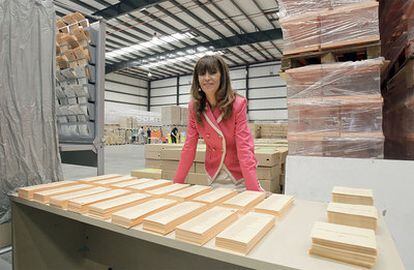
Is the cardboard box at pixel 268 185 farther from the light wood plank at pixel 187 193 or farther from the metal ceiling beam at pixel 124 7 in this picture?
the metal ceiling beam at pixel 124 7

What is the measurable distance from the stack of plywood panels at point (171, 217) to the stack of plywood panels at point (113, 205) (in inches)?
8.9

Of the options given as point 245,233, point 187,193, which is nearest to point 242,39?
point 187,193

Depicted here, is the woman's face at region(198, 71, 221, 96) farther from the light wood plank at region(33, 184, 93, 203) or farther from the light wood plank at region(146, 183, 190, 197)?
the light wood plank at region(33, 184, 93, 203)

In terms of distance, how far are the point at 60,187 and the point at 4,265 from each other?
63.5 inches

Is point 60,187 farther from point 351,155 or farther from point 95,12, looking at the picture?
point 95,12

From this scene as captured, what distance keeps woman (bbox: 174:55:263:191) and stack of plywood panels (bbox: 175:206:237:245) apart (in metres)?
0.89

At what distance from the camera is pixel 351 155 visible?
8.77 feet

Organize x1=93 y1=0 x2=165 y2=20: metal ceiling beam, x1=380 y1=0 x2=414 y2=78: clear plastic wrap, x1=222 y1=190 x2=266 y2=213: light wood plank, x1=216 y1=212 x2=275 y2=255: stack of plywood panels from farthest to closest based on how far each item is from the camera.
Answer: x1=93 y1=0 x2=165 y2=20: metal ceiling beam, x1=380 y1=0 x2=414 y2=78: clear plastic wrap, x1=222 y1=190 x2=266 y2=213: light wood plank, x1=216 y1=212 x2=275 y2=255: stack of plywood panels

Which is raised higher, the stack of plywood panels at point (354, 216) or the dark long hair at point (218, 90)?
the dark long hair at point (218, 90)

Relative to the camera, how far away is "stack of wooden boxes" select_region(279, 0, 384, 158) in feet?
8.48

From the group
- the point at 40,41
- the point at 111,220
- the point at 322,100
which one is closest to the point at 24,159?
the point at 40,41

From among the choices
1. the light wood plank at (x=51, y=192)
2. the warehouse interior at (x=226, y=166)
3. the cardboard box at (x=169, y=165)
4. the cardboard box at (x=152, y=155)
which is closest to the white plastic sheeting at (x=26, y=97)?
the warehouse interior at (x=226, y=166)

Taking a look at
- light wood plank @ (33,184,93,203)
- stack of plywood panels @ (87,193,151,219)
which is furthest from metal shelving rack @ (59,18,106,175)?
stack of plywood panels @ (87,193,151,219)

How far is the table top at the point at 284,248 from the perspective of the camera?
84 centimetres
